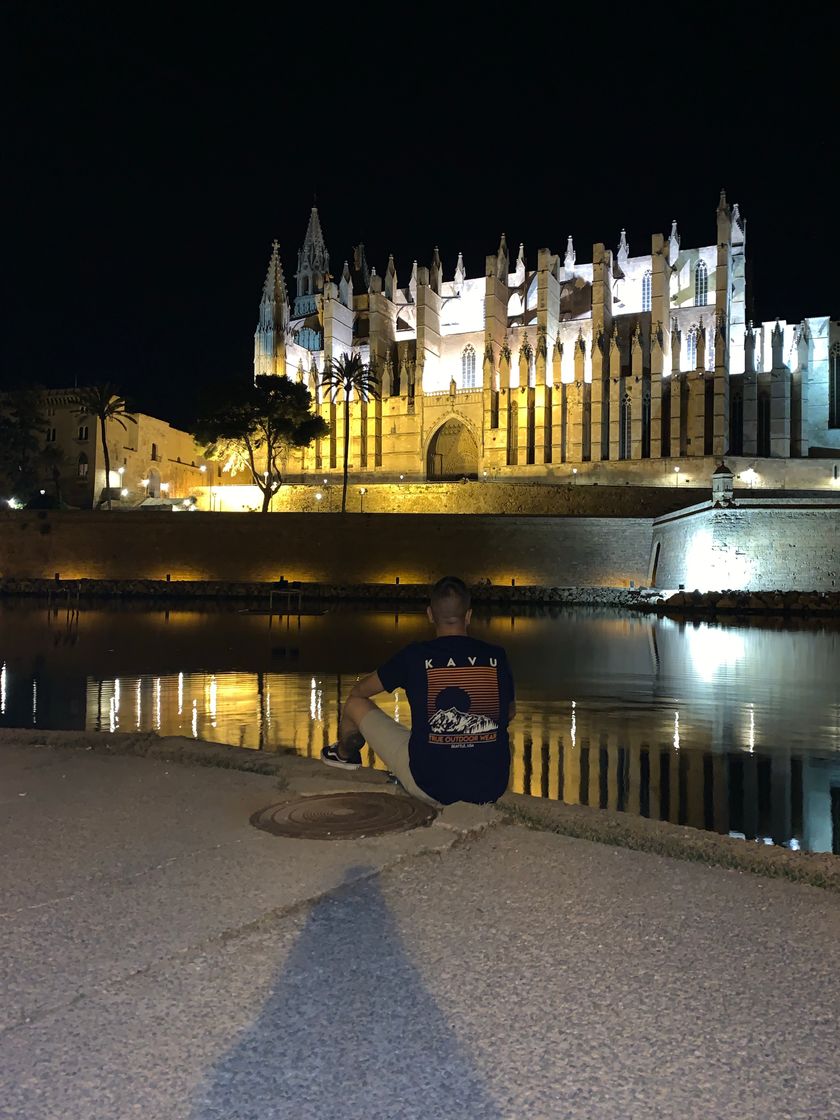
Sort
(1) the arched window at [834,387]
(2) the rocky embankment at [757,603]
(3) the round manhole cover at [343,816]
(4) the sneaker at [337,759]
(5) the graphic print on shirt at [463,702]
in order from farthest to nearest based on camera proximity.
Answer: (1) the arched window at [834,387]
(2) the rocky embankment at [757,603]
(4) the sneaker at [337,759]
(5) the graphic print on shirt at [463,702]
(3) the round manhole cover at [343,816]

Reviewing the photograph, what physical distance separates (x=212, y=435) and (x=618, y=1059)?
51.3 m

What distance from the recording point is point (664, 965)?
110 inches

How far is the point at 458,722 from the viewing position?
4.30 m

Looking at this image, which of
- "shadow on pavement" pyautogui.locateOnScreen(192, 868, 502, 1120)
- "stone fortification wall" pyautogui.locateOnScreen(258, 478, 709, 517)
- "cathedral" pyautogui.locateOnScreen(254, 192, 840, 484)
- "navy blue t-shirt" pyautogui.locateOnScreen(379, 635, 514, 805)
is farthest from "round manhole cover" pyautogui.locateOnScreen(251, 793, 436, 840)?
"cathedral" pyautogui.locateOnScreen(254, 192, 840, 484)

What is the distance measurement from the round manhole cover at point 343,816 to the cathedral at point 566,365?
48472 millimetres

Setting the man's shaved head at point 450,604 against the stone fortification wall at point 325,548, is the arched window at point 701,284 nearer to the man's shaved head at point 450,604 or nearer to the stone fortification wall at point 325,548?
the stone fortification wall at point 325,548

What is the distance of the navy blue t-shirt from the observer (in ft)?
14.1

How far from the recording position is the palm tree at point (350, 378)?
56.1 m

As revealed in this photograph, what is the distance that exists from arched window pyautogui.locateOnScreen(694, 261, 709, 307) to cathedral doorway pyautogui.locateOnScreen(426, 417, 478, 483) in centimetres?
1686

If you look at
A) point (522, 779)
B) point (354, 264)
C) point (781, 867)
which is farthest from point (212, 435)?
point (781, 867)

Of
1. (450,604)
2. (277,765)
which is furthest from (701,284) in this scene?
(450,604)

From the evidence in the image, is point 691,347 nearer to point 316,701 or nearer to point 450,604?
point 316,701

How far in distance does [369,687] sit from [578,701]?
8.30 m

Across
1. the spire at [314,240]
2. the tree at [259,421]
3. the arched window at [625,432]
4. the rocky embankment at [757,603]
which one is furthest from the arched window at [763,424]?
the spire at [314,240]
